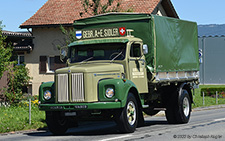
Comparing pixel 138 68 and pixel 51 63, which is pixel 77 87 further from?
pixel 51 63

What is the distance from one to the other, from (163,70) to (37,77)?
77.2ft

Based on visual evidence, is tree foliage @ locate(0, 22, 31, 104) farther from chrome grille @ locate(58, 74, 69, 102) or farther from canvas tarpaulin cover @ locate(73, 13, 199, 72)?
chrome grille @ locate(58, 74, 69, 102)

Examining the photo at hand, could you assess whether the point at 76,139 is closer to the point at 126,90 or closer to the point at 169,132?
the point at 126,90

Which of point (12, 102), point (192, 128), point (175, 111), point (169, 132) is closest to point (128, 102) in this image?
point (169, 132)

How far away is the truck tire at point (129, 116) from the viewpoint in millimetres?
12734

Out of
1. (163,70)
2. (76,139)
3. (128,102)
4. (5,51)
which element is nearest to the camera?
(76,139)

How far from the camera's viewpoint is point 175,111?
1630 centimetres

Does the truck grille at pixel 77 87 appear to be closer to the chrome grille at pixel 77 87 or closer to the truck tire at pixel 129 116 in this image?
the chrome grille at pixel 77 87

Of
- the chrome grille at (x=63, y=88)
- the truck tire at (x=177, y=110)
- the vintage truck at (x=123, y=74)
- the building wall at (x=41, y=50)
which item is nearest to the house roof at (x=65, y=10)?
the building wall at (x=41, y=50)

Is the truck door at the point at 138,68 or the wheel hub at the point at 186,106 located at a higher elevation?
the truck door at the point at 138,68

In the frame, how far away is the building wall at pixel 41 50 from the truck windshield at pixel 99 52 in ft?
76.0

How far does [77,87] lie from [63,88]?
0.43m

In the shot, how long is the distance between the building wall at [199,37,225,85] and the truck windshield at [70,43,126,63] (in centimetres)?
7352

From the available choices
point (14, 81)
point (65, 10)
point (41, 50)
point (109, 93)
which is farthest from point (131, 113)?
point (65, 10)
